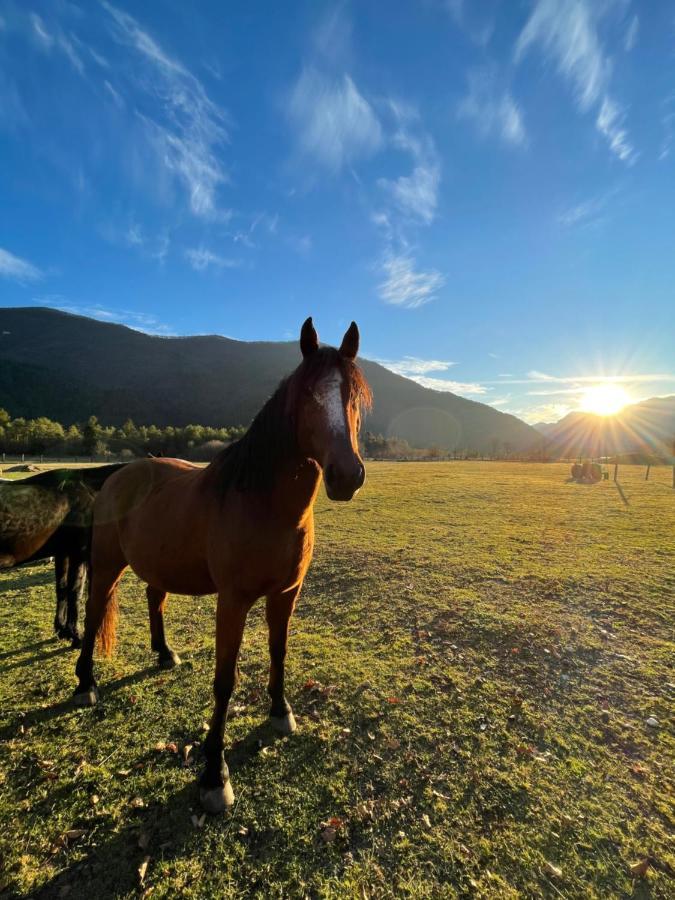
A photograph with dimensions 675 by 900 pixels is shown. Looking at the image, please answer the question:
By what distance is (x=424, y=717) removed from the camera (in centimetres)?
375

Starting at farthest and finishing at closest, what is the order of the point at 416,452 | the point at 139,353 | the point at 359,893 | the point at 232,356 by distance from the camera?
the point at 232,356 → the point at 139,353 → the point at 416,452 → the point at 359,893

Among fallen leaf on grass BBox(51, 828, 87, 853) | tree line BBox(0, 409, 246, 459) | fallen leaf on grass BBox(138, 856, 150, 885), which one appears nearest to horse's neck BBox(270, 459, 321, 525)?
fallen leaf on grass BBox(138, 856, 150, 885)

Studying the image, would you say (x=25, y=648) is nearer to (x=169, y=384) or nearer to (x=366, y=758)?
(x=366, y=758)

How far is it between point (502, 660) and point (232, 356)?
142 metres

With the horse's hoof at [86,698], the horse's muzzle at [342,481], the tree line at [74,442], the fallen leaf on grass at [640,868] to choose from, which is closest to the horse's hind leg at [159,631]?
the horse's hoof at [86,698]

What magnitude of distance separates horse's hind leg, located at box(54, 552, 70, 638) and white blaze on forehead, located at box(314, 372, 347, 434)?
193 inches

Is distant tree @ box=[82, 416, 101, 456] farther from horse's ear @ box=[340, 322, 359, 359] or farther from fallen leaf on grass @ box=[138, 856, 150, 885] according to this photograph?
horse's ear @ box=[340, 322, 359, 359]

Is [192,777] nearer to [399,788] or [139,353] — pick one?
[399,788]

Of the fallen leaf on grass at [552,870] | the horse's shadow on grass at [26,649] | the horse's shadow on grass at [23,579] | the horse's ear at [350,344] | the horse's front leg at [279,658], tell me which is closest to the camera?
the fallen leaf on grass at [552,870]

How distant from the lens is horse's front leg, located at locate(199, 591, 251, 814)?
2799mm

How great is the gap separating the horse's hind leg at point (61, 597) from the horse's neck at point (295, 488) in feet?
13.7

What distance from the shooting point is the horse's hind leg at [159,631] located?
14.9 feet

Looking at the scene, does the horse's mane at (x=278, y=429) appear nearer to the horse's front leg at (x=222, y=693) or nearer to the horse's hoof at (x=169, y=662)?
the horse's front leg at (x=222, y=693)

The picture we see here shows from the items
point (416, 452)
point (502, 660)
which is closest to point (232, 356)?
point (416, 452)
